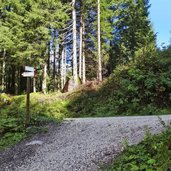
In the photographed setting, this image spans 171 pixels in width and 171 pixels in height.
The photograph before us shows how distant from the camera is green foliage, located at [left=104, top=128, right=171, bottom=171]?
218 inches

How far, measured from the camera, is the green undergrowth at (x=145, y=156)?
5512 millimetres

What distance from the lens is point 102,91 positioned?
18.9 meters

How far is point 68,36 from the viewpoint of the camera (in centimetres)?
3148

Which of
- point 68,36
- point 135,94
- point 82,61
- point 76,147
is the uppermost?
point 68,36

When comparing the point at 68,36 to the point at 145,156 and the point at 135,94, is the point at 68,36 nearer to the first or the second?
the point at 135,94

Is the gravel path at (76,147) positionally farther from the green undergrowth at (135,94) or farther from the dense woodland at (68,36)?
the dense woodland at (68,36)

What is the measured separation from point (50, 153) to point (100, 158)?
1.43 metres

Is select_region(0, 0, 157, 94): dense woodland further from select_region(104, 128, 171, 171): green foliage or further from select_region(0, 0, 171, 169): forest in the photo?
select_region(104, 128, 171, 171): green foliage

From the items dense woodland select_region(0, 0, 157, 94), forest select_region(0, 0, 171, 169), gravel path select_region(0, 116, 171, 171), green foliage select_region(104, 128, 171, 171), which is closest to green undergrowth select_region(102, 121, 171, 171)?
green foliage select_region(104, 128, 171, 171)

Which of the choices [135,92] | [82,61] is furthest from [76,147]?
[82,61]

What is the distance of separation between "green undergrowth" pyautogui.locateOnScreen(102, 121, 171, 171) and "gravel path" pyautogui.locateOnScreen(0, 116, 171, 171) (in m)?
0.37

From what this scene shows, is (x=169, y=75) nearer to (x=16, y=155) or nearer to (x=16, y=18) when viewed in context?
(x=16, y=155)

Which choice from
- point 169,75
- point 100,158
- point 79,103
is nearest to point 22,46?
point 79,103

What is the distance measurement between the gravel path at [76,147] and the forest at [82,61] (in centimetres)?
103
